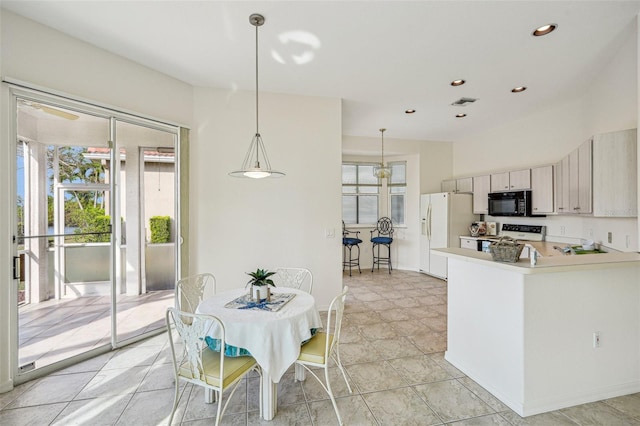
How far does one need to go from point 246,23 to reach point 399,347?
339cm

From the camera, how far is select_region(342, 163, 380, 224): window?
23.0ft

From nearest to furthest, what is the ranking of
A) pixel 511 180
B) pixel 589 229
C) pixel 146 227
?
pixel 146 227, pixel 589 229, pixel 511 180

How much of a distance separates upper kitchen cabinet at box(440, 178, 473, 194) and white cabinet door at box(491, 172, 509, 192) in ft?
1.85

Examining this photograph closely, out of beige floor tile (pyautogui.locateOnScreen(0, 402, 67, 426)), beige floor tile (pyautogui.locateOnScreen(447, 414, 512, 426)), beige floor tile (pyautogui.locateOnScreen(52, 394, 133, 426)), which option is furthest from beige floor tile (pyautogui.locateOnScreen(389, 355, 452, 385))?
beige floor tile (pyautogui.locateOnScreen(0, 402, 67, 426))

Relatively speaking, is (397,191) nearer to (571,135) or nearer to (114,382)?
(571,135)

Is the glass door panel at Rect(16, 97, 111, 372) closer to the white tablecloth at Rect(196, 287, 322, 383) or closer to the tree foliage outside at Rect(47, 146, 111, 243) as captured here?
the tree foliage outside at Rect(47, 146, 111, 243)

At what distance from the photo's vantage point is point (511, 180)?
494 cm

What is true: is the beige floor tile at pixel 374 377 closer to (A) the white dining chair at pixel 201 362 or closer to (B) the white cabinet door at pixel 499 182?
(A) the white dining chair at pixel 201 362

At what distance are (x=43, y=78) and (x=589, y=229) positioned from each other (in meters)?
6.13

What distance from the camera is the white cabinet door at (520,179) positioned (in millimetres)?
4643

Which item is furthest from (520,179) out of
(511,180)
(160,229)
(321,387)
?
(160,229)

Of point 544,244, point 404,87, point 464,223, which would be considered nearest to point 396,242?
point 464,223

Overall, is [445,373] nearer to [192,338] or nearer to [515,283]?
[515,283]

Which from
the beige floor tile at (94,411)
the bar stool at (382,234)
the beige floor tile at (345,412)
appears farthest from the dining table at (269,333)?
the bar stool at (382,234)
